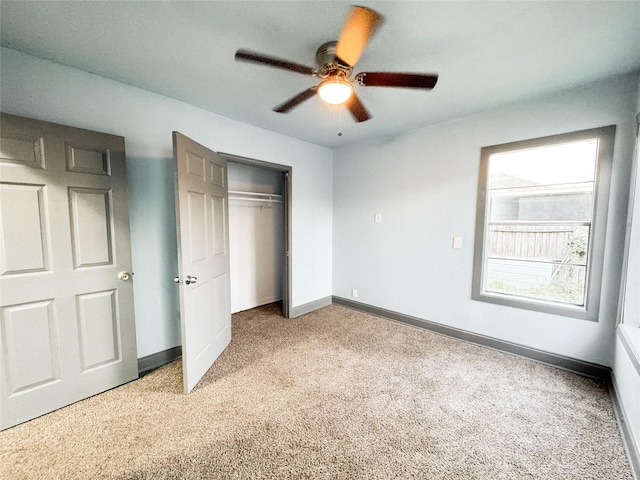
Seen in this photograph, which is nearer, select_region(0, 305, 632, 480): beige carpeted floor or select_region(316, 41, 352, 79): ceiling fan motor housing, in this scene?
select_region(0, 305, 632, 480): beige carpeted floor

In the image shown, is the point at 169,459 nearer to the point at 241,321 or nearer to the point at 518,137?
the point at 241,321

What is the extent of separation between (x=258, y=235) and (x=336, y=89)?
2.80m

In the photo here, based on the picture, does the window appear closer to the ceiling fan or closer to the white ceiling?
the white ceiling

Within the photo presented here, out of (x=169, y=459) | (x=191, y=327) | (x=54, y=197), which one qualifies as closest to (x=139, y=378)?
(x=191, y=327)

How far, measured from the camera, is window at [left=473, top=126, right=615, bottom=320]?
2.18m

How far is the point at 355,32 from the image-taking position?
129cm

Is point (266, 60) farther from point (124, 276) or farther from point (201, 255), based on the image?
point (124, 276)

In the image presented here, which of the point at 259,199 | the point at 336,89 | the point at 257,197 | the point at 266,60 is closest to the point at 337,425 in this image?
the point at 336,89

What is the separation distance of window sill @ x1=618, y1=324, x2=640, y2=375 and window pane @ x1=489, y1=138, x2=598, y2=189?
47.8 inches

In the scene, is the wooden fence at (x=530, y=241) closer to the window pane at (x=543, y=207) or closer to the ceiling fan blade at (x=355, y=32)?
the window pane at (x=543, y=207)

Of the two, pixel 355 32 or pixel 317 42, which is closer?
pixel 355 32

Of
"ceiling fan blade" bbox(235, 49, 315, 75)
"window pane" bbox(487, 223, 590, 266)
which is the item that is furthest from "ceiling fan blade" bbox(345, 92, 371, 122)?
"window pane" bbox(487, 223, 590, 266)

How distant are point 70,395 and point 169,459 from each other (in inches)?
41.7

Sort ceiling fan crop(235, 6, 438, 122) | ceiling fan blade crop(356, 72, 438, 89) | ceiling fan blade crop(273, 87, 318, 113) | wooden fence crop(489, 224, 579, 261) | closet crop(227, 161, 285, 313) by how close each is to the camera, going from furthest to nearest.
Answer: closet crop(227, 161, 285, 313), wooden fence crop(489, 224, 579, 261), ceiling fan blade crop(273, 87, 318, 113), ceiling fan blade crop(356, 72, 438, 89), ceiling fan crop(235, 6, 438, 122)
